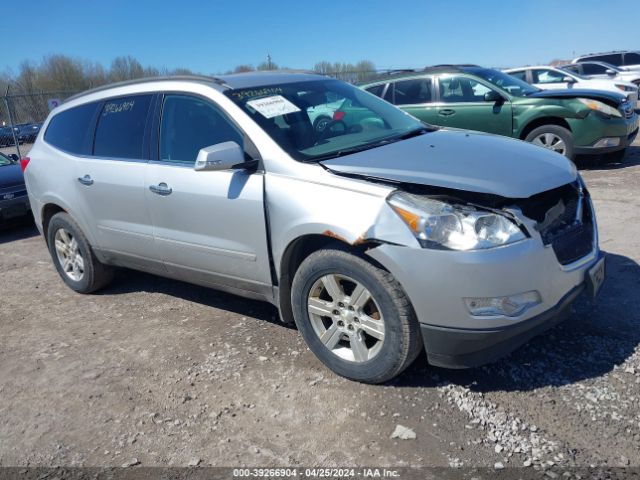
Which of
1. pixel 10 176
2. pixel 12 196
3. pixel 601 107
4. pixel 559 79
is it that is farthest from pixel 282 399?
pixel 559 79

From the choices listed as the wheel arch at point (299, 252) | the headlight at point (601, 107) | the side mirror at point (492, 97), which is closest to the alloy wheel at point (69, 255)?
the wheel arch at point (299, 252)

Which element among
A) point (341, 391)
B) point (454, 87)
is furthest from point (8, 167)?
point (341, 391)

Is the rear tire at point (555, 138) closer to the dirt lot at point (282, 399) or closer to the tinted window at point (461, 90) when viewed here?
the tinted window at point (461, 90)

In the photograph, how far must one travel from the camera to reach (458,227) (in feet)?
9.14

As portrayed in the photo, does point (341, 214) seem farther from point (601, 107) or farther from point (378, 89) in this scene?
point (378, 89)

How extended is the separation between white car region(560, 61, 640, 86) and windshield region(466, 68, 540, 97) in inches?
450

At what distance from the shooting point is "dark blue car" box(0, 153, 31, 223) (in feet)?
25.8

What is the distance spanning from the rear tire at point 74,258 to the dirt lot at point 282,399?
611mm

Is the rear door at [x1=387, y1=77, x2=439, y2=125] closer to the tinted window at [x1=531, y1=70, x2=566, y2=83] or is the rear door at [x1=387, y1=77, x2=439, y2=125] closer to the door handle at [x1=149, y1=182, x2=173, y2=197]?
the door handle at [x1=149, y1=182, x2=173, y2=197]

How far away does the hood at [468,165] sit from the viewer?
291 cm

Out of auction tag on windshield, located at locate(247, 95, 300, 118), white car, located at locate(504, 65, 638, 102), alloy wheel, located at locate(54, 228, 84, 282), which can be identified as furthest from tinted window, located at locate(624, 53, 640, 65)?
alloy wheel, located at locate(54, 228, 84, 282)

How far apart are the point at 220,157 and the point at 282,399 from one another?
4.79 feet

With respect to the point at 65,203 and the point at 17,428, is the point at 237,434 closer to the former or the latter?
the point at 17,428

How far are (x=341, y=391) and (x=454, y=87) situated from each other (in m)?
7.14
